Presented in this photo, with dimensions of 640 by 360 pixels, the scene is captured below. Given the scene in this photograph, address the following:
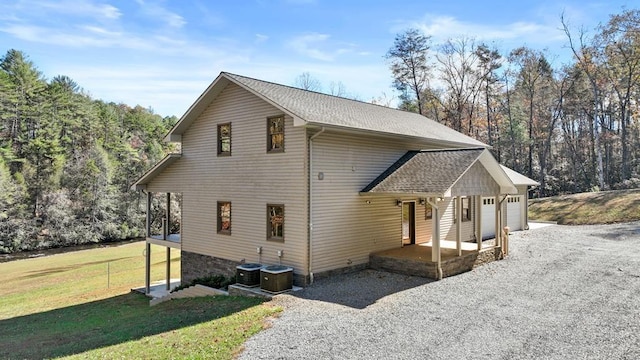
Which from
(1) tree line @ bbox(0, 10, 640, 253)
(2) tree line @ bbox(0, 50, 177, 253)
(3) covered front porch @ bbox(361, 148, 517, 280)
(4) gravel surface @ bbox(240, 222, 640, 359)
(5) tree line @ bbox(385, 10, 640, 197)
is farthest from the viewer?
(5) tree line @ bbox(385, 10, 640, 197)

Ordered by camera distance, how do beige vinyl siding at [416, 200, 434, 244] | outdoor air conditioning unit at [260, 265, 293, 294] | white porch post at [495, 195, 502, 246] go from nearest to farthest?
outdoor air conditioning unit at [260, 265, 293, 294]
white porch post at [495, 195, 502, 246]
beige vinyl siding at [416, 200, 434, 244]

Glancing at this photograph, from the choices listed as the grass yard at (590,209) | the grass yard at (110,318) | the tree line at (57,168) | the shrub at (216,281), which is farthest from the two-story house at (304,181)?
the tree line at (57,168)

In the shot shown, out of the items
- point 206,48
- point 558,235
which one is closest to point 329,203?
point 206,48

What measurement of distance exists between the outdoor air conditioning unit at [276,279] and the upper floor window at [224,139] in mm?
4677

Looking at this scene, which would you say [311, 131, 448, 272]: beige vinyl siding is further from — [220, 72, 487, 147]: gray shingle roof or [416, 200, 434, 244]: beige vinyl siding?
[416, 200, 434, 244]: beige vinyl siding

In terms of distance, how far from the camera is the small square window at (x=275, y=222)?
11.2 metres

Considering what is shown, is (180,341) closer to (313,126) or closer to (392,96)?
(313,126)

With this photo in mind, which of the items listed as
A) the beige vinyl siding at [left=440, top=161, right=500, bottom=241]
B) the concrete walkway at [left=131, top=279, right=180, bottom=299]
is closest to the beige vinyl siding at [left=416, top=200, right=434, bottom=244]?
the beige vinyl siding at [left=440, top=161, right=500, bottom=241]

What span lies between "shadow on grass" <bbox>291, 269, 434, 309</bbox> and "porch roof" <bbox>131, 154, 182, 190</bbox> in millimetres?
7875

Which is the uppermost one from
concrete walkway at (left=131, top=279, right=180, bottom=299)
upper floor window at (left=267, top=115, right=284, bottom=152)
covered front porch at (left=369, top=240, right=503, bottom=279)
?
upper floor window at (left=267, top=115, right=284, bottom=152)

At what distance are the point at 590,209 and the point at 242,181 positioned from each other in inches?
851

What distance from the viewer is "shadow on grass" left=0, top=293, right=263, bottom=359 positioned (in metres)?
8.09

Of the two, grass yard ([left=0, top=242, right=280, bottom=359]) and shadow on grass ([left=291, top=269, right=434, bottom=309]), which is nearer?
grass yard ([left=0, top=242, right=280, bottom=359])

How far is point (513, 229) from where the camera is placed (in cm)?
1975
